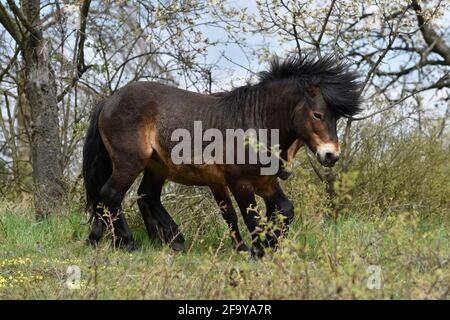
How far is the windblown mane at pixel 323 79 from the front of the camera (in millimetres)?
7012

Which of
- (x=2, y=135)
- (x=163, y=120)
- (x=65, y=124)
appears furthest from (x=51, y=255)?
(x=2, y=135)

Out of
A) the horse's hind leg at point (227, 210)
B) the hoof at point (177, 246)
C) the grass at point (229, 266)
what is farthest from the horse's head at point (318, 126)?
the hoof at point (177, 246)

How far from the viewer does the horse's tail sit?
8.16 metres

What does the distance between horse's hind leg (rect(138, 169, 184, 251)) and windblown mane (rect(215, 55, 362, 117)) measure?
131 cm

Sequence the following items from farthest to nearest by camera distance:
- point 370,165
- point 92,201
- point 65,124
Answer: point 65,124 < point 370,165 < point 92,201

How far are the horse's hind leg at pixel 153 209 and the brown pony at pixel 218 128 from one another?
0.04 ft

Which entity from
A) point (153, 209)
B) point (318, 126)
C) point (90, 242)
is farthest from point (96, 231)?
point (318, 126)

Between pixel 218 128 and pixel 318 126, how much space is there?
1.06 m

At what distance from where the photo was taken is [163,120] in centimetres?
772

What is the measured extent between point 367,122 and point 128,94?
3478 millimetres

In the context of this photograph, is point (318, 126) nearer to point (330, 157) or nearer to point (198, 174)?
point (330, 157)

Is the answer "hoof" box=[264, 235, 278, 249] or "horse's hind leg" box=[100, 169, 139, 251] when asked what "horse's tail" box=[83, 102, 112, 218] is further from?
"hoof" box=[264, 235, 278, 249]
